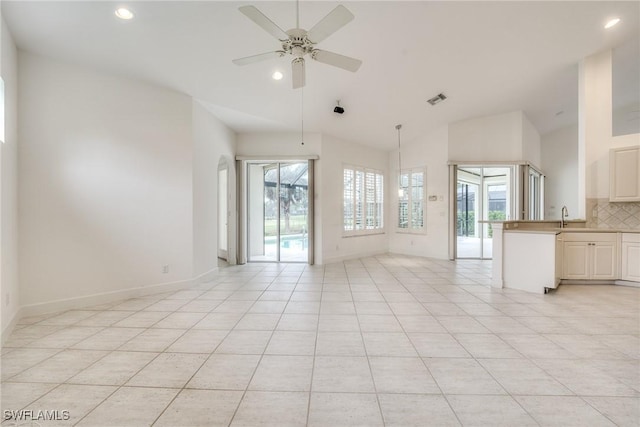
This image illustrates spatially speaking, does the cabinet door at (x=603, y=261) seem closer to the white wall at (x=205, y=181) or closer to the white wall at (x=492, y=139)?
the white wall at (x=492, y=139)

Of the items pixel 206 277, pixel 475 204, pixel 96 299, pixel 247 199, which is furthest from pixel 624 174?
pixel 96 299

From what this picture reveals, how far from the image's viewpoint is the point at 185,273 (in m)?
4.35

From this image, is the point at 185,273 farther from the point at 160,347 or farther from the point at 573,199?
the point at 573,199

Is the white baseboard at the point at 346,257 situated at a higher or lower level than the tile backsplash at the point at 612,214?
lower

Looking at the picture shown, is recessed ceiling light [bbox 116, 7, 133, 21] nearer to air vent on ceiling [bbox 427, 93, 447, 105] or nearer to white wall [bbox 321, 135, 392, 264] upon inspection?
white wall [bbox 321, 135, 392, 264]

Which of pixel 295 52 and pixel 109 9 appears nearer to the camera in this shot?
pixel 295 52

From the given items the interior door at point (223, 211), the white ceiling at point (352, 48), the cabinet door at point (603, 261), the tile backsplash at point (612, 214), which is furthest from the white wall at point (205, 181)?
the tile backsplash at point (612, 214)

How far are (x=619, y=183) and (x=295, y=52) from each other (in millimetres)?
5566

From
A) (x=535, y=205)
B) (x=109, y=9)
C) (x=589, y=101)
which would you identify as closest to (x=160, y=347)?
(x=109, y=9)

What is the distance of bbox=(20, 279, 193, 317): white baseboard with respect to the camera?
3215 millimetres

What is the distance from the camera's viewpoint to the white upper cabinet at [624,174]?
4395 millimetres

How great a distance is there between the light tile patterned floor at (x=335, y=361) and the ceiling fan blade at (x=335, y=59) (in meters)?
2.68

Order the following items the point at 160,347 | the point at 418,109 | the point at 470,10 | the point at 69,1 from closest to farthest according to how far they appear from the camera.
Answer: the point at 160,347 → the point at 69,1 → the point at 470,10 → the point at 418,109

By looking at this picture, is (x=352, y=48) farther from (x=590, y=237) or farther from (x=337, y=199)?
(x=590, y=237)
